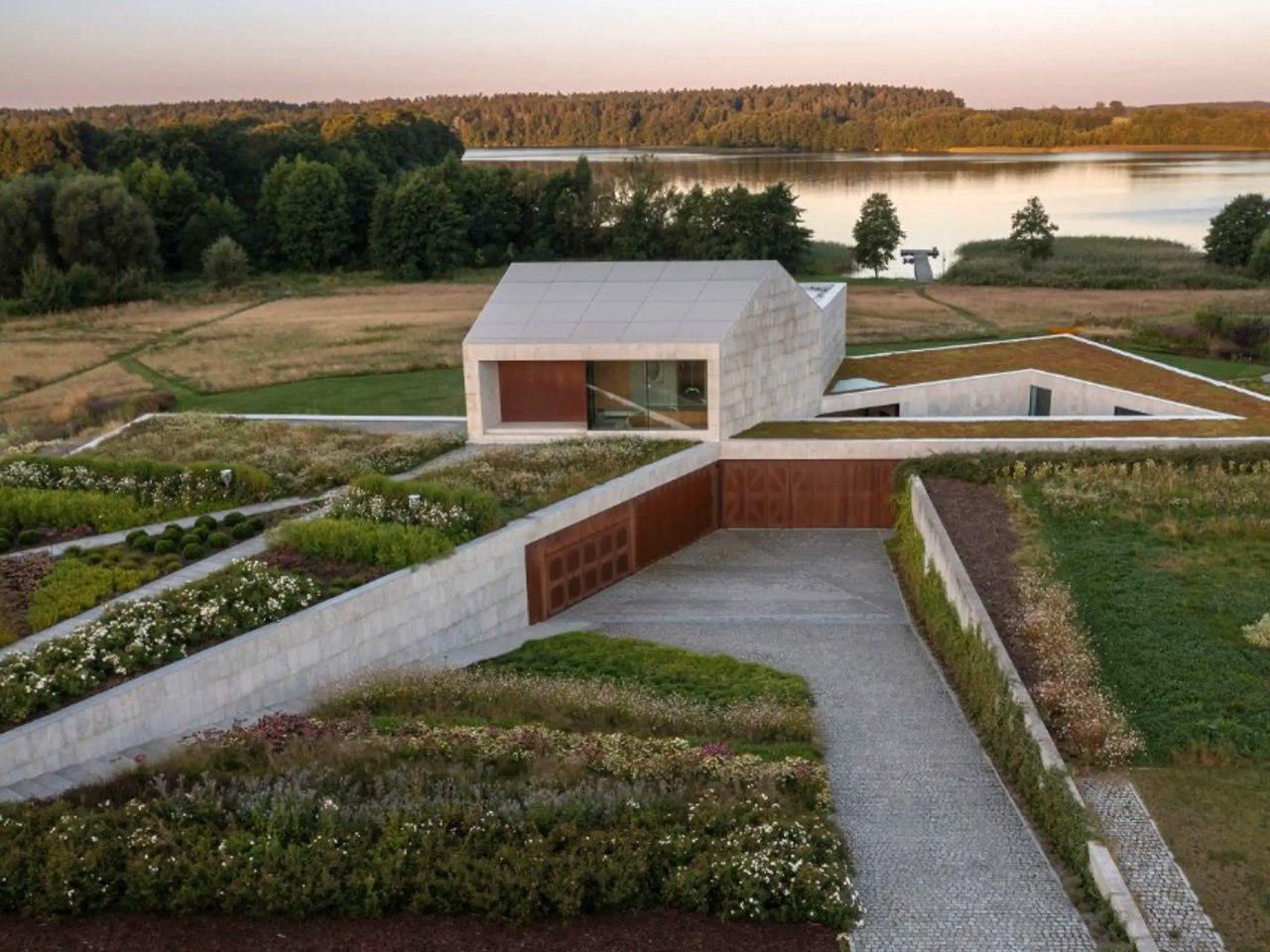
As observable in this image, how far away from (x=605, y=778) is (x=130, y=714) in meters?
5.50

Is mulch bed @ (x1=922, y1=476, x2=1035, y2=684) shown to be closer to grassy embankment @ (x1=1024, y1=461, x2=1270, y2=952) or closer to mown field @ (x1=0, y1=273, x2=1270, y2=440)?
grassy embankment @ (x1=1024, y1=461, x2=1270, y2=952)

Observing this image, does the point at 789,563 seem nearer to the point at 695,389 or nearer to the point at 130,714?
the point at 695,389

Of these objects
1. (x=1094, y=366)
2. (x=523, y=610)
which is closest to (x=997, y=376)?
(x=1094, y=366)

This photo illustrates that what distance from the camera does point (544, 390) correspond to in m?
24.7

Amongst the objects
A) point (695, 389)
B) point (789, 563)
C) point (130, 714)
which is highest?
point (695, 389)

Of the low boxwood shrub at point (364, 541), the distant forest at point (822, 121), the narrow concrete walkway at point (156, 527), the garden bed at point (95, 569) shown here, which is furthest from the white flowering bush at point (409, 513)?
the distant forest at point (822, 121)

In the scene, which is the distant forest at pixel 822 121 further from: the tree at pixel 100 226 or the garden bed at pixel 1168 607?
the garden bed at pixel 1168 607

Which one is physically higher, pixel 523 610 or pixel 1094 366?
pixel 1094 366

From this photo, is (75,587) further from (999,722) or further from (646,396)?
(999,722)

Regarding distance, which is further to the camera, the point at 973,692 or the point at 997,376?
the point at 997,376

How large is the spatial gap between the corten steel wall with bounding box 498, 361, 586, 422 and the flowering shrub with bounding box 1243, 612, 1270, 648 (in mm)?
13781

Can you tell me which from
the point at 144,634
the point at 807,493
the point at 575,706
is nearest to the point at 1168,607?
the point at 575,706

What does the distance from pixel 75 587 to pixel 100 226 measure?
175 ft

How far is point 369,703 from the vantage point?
567 inches
